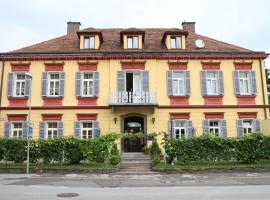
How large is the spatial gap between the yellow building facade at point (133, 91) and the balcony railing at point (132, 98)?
0.07 metres

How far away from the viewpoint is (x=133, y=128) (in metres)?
23.4

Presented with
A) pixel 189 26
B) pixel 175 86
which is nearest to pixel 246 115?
pixel 175 86

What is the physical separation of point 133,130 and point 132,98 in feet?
8.88

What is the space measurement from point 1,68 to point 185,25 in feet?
51.5

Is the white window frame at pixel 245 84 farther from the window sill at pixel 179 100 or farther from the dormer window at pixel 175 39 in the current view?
the dormer window at pixel 175 39

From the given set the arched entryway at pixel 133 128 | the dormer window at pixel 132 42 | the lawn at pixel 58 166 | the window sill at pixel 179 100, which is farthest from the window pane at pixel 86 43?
the lawn at pixel 58 166

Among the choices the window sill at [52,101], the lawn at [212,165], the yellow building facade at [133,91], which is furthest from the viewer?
the window sill at [52,101]

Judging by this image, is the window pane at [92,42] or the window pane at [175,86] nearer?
the window pane at [175,86]

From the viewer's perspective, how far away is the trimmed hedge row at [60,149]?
17906 mm

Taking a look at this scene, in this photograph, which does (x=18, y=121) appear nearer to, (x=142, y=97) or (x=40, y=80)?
(x=40, y=80)

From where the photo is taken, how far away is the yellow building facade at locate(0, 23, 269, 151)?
22328mm

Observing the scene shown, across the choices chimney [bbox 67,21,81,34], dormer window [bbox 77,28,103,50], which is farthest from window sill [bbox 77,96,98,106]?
chimney [bbox 67,21,81,34]

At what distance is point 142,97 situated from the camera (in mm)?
21828

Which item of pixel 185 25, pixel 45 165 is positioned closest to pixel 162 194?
pixel 45 165
